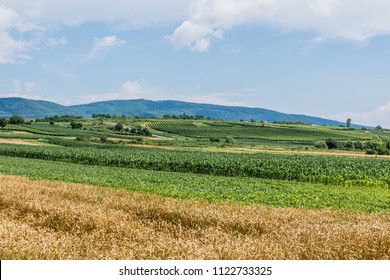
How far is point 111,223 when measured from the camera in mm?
9422

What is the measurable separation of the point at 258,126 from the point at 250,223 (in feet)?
588

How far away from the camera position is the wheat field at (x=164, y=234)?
6.66 m

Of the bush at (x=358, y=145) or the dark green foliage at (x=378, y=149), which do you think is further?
the bush at (x=358, y=145)

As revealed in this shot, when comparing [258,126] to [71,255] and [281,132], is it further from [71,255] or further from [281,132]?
[71,255]

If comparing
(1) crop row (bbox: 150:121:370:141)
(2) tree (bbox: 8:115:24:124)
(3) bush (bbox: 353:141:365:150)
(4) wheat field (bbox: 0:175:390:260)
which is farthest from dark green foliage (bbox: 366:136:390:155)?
(2) tree (bbox: 8:115:24:124)

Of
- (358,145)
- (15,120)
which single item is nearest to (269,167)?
(358,145)

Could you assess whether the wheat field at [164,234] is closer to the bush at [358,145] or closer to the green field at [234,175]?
the green field at [234,175]

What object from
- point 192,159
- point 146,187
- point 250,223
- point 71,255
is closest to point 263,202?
point 146,187

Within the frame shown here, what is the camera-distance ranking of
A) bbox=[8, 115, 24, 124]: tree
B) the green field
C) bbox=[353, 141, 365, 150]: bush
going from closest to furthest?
1. the green field
2. bbox=[353, 141, 365, 150]: bush
3. bbox=[8, 115, 24, 124]: tree

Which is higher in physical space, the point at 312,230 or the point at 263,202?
the point at 312,230

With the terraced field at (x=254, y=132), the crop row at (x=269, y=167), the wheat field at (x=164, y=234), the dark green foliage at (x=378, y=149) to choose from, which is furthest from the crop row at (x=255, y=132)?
the wheat field at (x=164, y=234)

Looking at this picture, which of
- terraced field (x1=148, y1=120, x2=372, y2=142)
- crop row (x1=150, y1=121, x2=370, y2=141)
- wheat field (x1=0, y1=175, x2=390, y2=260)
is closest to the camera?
wheat field (x1=0, y1=175, x2=390, y2=260)

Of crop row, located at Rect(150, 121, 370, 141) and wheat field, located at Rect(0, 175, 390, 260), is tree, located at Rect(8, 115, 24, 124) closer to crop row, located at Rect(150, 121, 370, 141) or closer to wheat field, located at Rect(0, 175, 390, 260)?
crop row, located at Rect(150, 121, 370, 141)

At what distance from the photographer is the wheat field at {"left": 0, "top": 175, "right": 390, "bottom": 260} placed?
21.9ft
